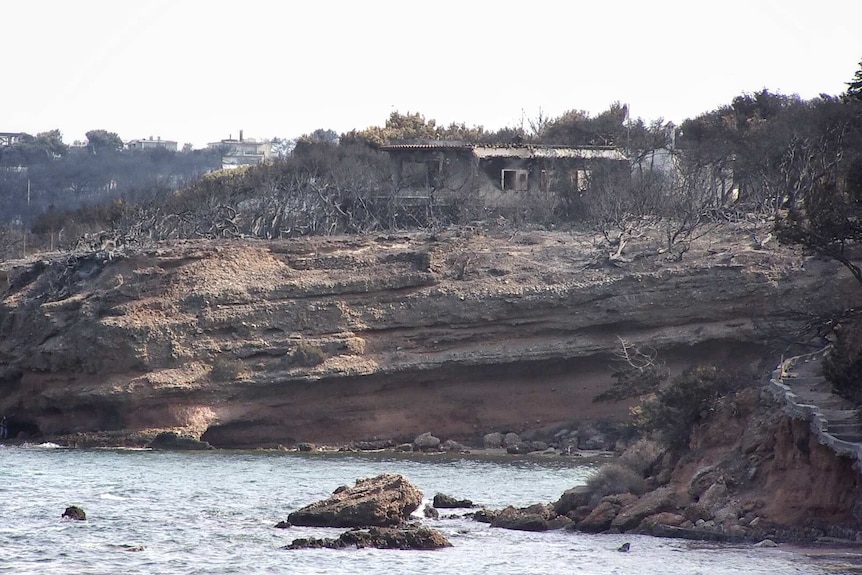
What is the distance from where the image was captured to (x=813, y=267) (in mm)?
63438

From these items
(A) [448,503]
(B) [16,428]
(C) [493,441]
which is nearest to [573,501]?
(A) [448,503]

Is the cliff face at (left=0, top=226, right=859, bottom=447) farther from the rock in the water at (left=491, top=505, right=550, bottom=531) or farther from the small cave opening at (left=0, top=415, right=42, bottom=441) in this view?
the rock in the water at (left=491, top=505, right=550, bottom=531)

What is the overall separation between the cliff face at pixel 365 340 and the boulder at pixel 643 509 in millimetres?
24086

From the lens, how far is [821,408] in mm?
34219

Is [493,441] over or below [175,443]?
below

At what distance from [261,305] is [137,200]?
26300 millimetres

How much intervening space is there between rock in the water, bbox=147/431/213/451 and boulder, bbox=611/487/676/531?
2550 cm

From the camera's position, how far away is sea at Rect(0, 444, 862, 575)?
31.7 metres

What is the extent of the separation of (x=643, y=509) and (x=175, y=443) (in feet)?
87.2

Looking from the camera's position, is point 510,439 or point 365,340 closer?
point 510,439

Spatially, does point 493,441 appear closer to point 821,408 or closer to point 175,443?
point 175,443

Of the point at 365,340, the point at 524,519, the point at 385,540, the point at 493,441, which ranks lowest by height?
the point at 493,441

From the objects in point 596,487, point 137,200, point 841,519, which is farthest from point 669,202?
point 841,519

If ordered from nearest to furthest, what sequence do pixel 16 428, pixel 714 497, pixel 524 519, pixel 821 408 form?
1. pixel 821 408
2. pixel 714 497
3. pixel 524 519
4. pixel 16 428
